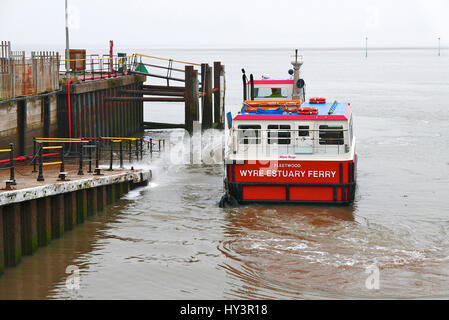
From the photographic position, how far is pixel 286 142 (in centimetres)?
2128

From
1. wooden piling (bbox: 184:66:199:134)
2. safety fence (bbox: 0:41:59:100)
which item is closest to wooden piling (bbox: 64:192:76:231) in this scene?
safety fence (bbox: 0:41:59:100)

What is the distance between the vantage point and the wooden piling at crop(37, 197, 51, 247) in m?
16.6

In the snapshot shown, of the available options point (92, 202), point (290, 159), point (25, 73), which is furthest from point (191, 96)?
point (92, 202)

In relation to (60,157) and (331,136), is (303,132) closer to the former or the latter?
(331,136)

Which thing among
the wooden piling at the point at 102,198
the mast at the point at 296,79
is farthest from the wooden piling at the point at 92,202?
the mast at the point at 296,79

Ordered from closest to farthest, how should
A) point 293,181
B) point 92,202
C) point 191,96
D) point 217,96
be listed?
point 92,202, point 293,181, point 191,96, point 217,96

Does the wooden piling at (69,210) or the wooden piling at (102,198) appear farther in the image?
the wooden piling at (102,198)

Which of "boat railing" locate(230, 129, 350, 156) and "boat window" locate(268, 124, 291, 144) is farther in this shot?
"boat window" locate(268, 124, 291, 144)

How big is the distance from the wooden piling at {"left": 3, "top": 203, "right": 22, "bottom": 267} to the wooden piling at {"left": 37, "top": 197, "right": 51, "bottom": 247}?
1.15 metres

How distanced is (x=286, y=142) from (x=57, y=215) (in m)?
7.36

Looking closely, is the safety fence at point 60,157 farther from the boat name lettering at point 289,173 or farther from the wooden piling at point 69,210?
the boat name lettering at point 289,173

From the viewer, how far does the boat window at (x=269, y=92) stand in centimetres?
2744

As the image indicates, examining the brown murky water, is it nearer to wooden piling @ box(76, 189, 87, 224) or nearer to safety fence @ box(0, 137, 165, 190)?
wooden piling @ box(76, 189, 87, 224)

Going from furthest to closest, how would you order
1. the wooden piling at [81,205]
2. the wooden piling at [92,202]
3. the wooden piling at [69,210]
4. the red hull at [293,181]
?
1. the red hull at [293,181]
2. the wooden piling at [92,202]
3. the wooden piling at [81,205]
4. the wooden piling at [69,210]
